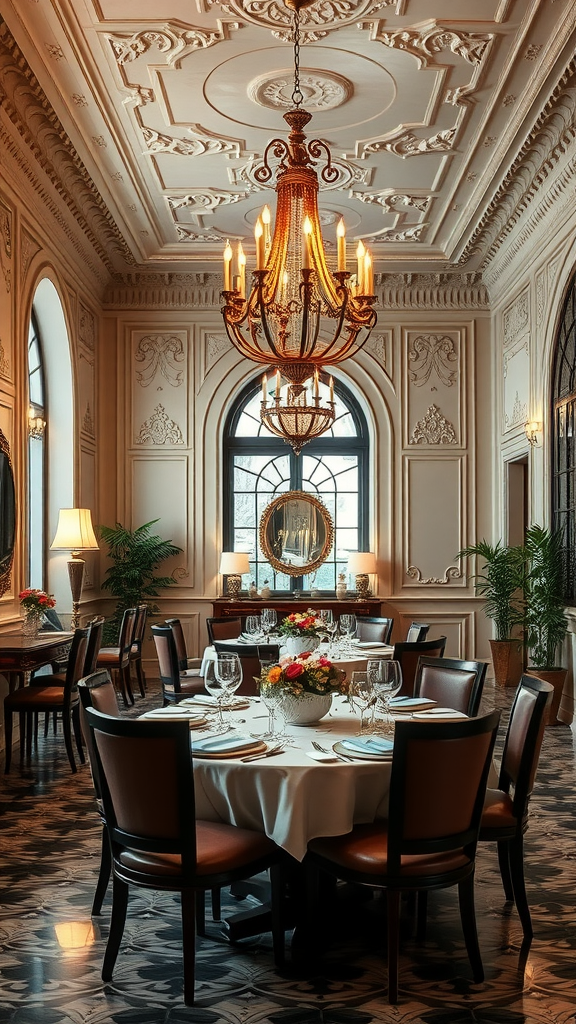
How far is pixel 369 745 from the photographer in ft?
11.0

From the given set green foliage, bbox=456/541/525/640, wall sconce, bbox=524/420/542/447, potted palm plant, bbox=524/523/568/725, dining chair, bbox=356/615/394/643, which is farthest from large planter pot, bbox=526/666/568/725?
wall sconce, bbox=524/420/542/447

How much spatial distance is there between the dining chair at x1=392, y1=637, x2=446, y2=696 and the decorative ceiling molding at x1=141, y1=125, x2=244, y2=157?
444 cm

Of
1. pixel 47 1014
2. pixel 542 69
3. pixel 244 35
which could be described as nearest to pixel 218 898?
pixel 47 1014

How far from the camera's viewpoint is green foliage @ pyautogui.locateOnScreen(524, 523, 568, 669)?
789 cm

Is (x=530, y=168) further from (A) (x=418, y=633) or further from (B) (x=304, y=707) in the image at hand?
(B) (x=304, y=707)

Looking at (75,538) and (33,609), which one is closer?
(33,609)

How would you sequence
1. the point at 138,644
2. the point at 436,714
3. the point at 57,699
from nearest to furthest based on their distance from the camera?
the point at 436,714
the point at 57,699
the point at 138,644

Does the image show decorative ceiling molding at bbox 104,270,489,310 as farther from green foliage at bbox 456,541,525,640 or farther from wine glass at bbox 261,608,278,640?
wine glass at bbox 261,608,278,640

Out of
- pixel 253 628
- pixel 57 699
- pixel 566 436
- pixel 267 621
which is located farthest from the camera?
pixel 566 436

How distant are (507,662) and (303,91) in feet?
19.6

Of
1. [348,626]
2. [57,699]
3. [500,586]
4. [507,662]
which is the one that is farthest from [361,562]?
[57,699]

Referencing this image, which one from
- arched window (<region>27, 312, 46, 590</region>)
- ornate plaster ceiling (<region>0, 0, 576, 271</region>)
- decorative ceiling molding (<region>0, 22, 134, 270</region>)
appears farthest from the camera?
arched window (<region>27, 312, 46, 590</region>)

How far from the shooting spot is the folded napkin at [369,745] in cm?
329

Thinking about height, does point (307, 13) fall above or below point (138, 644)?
above
